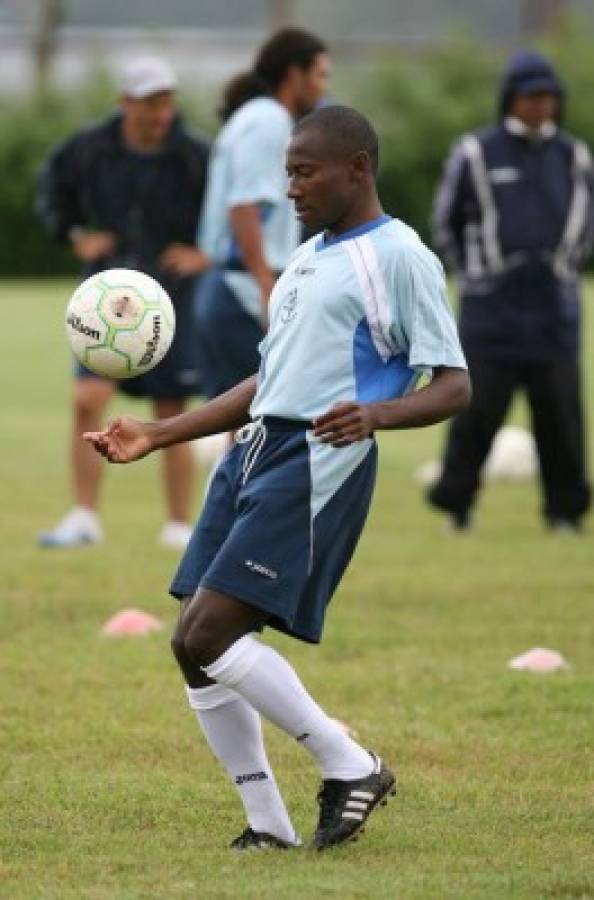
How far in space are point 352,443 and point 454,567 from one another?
5.97 metres

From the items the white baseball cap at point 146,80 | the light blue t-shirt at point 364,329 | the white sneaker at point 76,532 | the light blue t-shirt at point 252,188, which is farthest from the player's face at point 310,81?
the light blue t-shirt at point 364,329

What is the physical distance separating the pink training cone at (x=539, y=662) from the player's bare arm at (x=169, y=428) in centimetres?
296

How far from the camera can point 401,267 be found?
20.1 feet

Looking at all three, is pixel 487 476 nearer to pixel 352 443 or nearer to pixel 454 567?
pixel 454 567

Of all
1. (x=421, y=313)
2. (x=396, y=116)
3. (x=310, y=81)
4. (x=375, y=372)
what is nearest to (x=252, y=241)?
(x=310, y=81)

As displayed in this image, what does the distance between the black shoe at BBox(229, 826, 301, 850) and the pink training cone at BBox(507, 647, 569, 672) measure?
2.95m

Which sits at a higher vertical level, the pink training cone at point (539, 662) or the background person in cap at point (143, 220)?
the background person in cap at point (143, 220)

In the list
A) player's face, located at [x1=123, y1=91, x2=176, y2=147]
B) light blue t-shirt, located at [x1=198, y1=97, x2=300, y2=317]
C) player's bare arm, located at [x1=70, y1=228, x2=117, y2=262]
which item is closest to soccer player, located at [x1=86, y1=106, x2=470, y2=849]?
light blue t-shirt, located at [x1=198, y1=97, x2=300, y2=317]

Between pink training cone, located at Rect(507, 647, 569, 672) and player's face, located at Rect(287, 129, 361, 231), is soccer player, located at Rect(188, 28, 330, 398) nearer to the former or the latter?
pink training cone, located at Rect(507, 647, 569, 672)

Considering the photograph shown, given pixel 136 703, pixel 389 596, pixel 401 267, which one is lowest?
pixel 389 596

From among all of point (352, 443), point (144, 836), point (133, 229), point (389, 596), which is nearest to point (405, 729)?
point (144, 836)

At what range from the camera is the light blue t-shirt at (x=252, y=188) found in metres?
10.5

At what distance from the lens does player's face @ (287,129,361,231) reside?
6.24 metres

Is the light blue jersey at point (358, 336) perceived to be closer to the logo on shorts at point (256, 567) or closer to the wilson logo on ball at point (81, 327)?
the logo on shorts at point (256, 567)
